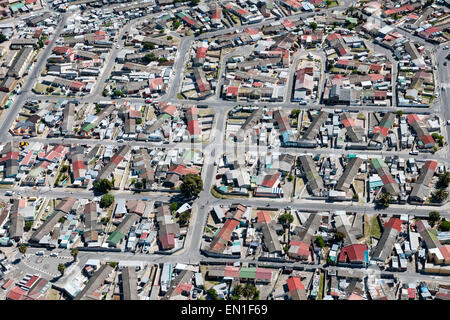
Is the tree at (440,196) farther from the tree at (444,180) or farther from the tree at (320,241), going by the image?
the tree at (320,241)

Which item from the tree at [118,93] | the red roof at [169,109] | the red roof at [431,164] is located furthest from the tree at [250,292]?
the tree at [118,93]

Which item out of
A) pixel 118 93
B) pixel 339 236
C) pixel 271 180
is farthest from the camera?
pixel 118 93

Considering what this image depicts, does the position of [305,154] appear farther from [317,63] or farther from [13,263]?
[13,263]

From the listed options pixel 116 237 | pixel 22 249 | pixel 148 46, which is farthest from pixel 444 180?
pixel 148 46

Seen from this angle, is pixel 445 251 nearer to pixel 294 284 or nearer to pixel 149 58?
pixel 294 284

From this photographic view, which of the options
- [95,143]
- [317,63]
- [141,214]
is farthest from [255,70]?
[141,214]

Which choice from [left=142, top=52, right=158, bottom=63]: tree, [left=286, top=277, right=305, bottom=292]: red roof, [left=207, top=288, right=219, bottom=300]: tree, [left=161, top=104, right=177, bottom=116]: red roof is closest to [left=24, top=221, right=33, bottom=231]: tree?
[left=207, top=288, right=219, bottom=300]: tree
